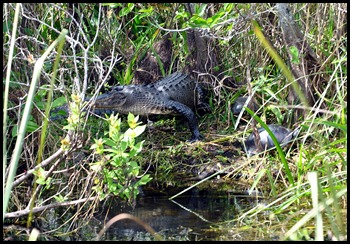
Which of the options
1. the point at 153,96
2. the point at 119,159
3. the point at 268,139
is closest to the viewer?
the point at 119,159

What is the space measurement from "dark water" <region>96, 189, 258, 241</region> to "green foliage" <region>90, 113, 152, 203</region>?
0.75ft

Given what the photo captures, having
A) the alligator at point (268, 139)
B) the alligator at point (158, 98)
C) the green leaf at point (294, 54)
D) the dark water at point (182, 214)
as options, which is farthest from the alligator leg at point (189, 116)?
the green leaf at point (294, 54)

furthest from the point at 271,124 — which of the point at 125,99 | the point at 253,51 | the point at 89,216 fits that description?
the point at 89,216

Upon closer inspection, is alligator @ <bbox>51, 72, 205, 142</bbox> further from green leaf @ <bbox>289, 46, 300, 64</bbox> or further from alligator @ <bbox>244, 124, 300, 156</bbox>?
green leaf @ <bbox>289, 46, 300, 64</bbox>

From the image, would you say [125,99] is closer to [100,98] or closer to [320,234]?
[100,98]

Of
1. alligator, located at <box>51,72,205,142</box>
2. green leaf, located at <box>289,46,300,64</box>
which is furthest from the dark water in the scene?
alligator, located at <box>51,72,205,142</box>

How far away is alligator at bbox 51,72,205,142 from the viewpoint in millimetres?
5828

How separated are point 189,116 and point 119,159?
230 centimetres

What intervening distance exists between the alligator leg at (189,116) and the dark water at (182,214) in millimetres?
1056

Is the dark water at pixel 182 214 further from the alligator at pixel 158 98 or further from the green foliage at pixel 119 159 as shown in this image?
the alligator at pixel 158 98

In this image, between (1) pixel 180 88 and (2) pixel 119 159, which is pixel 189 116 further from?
(2) pixel 119 159

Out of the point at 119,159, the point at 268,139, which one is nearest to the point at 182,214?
the point at 119,159

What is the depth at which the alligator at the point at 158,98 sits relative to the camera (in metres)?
5.83

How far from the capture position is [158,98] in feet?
19.7
